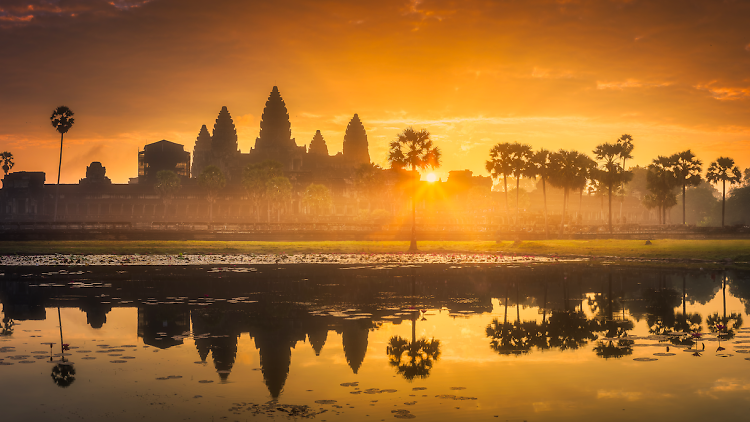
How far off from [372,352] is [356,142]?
150 m

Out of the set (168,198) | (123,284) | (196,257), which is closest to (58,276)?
(123,284)

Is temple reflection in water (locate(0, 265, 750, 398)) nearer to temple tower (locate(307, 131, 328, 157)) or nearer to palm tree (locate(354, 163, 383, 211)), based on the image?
palm tree (locate(354, 163, 383, 211))

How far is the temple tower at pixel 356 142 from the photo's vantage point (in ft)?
522

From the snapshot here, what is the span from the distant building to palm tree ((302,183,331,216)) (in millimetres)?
47244

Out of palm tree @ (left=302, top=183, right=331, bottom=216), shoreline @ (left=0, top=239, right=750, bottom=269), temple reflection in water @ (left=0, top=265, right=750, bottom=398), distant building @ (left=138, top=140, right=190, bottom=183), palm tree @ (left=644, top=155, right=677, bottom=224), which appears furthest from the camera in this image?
distant building @ (left=138, top=140, right=190, bottom=183)

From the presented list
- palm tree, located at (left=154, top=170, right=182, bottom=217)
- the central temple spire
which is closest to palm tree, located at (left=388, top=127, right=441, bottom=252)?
palm tree, located at (left=154, top=170, right=182, bottom=217)

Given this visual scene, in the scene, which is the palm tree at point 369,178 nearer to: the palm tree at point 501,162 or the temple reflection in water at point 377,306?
the palm tree at point 501,162

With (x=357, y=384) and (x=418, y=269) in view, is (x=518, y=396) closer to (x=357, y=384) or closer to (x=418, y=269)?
(x=357, y=384)

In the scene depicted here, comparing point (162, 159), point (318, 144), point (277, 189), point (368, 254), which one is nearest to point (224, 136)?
point (162, 159)

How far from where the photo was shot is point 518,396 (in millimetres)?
8461

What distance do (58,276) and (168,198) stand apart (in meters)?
93.2

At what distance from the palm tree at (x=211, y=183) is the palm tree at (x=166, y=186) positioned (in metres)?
5.83

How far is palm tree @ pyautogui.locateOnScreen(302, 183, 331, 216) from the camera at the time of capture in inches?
4695

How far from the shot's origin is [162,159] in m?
154
